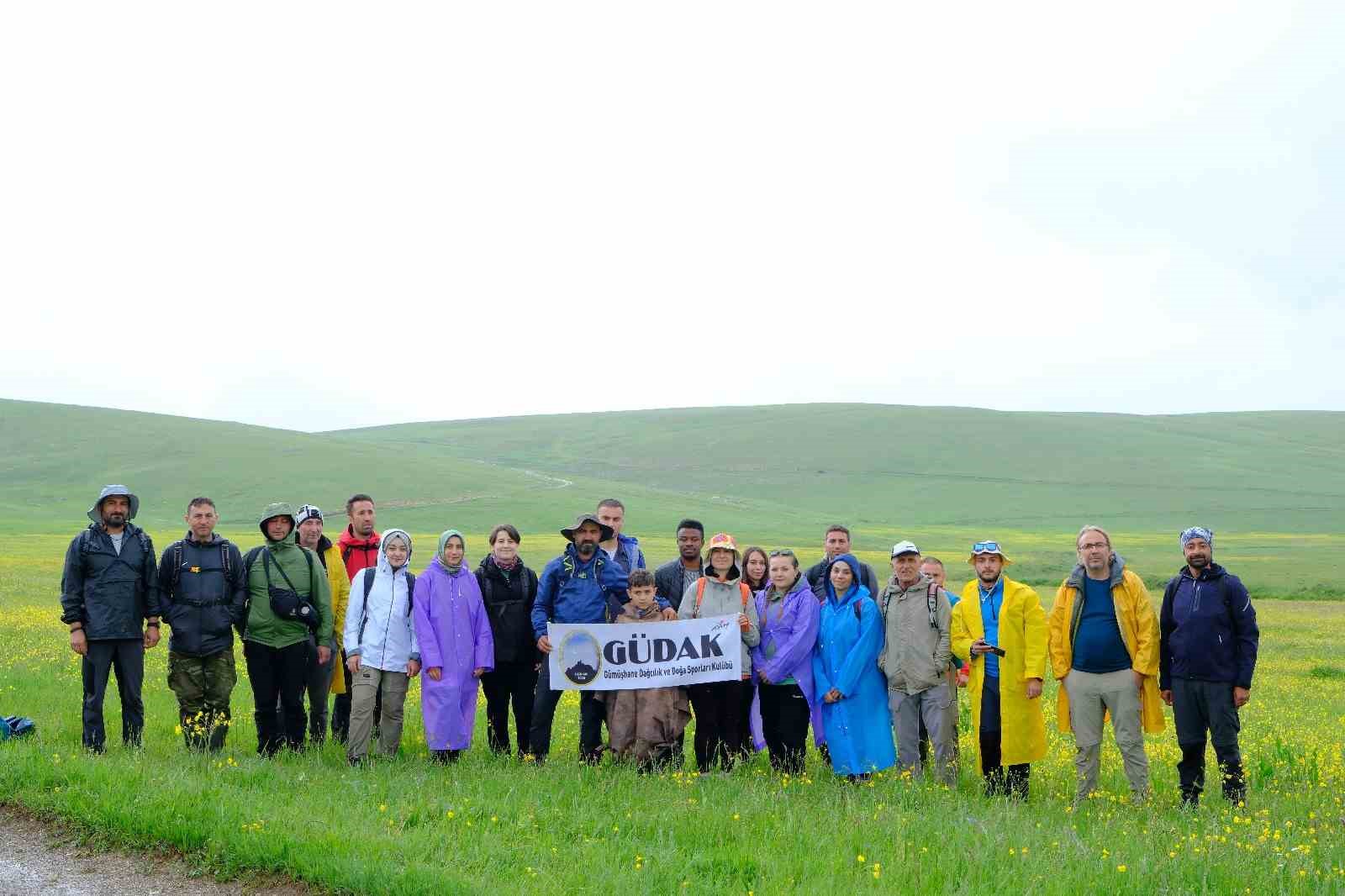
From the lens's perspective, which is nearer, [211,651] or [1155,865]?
[1155,865]

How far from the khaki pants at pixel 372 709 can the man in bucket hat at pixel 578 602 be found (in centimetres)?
117

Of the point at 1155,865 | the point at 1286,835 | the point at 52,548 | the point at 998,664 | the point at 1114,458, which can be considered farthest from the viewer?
the point at 1114,458

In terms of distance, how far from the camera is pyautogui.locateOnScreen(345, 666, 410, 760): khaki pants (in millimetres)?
9602

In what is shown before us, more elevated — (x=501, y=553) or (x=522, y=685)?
(x=501, y=553)

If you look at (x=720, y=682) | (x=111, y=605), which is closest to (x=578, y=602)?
(x=720, y=682)

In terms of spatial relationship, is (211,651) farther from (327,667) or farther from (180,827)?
(180,827)

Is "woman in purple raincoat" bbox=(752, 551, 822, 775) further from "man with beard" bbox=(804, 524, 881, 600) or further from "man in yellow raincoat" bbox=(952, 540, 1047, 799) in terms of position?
"man in yellow raincoat" bbox=(952, 540, 1047, 799)

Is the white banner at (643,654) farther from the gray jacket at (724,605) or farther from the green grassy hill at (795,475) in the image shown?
the green grassy hill at (795,475)

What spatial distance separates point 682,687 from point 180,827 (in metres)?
4.46

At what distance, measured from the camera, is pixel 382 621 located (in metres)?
9.88

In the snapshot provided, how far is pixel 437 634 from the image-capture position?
32.4 ft

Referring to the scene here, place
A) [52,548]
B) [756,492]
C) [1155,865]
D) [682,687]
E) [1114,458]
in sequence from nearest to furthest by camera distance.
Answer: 1. [1155,865]
2. [682,687]
3. [52,548]
4. [756,492]
5. [1114,458]

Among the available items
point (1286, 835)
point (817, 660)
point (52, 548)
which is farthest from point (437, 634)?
point (52, 548)

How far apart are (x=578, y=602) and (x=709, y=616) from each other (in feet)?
3.85
